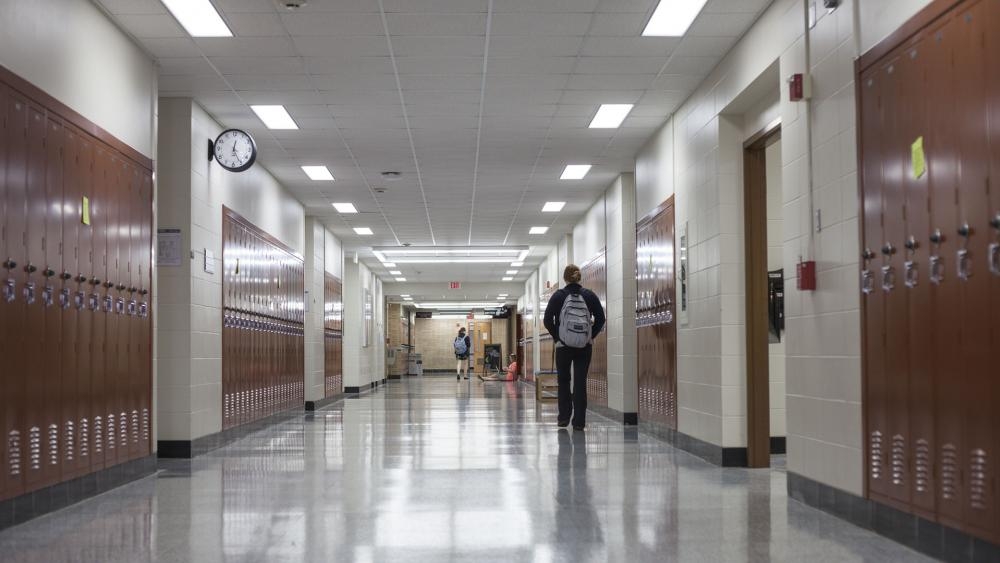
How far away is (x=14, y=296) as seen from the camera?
15.2 ft

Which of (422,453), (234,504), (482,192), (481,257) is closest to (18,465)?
(234,504)

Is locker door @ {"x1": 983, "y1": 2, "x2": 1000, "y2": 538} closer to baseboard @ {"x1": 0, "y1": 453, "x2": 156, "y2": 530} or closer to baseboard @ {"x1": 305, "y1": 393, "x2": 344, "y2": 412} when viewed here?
baseboard @ {"x1": 0, "y1": 453, "x2": 156, "y2": 530}

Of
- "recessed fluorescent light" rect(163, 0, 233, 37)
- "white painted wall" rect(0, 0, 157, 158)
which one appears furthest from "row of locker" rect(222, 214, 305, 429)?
"recessed fluorescent light" rect(163, 0, 233, 37)

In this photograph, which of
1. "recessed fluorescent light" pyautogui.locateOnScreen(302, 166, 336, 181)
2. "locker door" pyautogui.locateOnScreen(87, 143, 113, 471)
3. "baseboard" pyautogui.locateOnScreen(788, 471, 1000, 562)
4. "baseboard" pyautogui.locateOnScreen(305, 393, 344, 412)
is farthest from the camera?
"baseboard" pyautogui.locateOnScreen(305, 393, 344, 412)

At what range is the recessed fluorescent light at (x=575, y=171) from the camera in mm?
11367

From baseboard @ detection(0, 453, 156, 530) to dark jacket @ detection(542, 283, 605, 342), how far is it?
4.22 m

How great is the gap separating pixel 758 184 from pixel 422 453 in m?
3.36

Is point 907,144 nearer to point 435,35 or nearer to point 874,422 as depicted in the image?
point 874,422

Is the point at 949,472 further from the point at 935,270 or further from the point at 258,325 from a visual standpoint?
the point at 258,325

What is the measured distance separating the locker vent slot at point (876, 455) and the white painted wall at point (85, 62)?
4.53 metres

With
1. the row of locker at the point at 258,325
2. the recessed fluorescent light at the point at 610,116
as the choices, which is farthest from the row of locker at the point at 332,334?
the recessed fluorescent light at the point at 610,116

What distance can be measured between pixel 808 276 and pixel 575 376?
4.71 metres

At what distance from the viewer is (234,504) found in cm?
511

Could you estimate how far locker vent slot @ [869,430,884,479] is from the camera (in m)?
4.27
